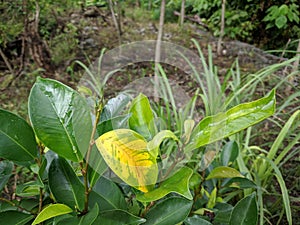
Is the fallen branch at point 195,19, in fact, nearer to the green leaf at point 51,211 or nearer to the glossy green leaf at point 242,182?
the glossy green leaf at point 242,182

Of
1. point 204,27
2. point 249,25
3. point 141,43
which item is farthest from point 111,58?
point 249,25

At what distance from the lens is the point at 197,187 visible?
2.18ft

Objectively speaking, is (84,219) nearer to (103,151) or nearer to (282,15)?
(103,151)

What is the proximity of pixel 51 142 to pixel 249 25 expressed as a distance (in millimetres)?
2984

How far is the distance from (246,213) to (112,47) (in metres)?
2.22

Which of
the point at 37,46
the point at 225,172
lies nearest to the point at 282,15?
the point at 37,46

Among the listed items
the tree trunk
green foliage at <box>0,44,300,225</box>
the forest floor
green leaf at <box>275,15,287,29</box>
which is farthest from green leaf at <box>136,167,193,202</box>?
green leaf at <box>275,15,287,29</box>

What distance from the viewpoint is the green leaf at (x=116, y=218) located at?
1.44ft

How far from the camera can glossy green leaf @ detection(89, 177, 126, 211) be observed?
0.47 meters

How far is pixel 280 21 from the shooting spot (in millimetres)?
2920

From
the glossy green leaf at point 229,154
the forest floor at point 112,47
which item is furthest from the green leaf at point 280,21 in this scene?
the glossy green leaf at point 229,154

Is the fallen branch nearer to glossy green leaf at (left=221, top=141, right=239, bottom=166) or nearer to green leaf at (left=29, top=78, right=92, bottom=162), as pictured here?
glossy green leaf at (left=221, top=141, right=239, bottom=166)

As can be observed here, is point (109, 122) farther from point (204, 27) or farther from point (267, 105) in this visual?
point (204, 27)

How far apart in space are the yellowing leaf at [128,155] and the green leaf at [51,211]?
0.08m
